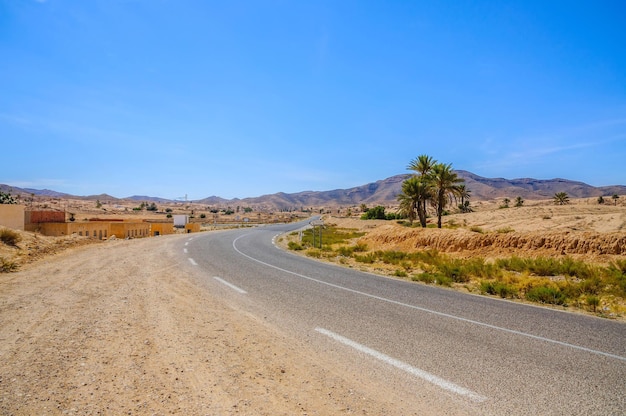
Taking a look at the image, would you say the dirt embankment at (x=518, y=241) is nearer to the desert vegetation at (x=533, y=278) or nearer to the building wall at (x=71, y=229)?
the desert vegetation at (x=533, y=278)

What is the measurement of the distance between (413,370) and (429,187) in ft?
108

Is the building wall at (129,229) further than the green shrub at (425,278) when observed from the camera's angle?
Yes

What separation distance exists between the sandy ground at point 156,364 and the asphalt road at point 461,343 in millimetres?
548

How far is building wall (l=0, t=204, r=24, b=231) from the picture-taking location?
23922mm

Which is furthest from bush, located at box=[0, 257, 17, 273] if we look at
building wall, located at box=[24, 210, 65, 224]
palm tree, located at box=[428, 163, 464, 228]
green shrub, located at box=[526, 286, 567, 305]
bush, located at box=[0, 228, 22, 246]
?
palm tree, located at box=[428, 163, 464, 228]

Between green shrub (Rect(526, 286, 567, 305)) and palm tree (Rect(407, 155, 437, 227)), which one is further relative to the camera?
palm tree (Rect(407, 155, 437, 227))

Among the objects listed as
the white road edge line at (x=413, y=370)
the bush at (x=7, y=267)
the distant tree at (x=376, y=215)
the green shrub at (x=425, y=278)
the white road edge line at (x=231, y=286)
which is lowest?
the green shrub at (x=425, y=278)

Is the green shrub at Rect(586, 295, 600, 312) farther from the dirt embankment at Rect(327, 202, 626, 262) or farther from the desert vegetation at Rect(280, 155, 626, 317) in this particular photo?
the dirt embankment at Rect(327, 202, 626, 262)

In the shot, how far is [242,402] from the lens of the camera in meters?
3.85

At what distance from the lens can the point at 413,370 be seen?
15.5 feet

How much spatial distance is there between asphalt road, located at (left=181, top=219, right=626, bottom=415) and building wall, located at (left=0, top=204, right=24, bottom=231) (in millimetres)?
22119

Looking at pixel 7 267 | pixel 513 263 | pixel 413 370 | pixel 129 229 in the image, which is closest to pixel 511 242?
pixel 513 263

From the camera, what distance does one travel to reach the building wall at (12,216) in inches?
942

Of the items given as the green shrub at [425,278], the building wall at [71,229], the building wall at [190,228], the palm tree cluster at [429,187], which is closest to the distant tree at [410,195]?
the palm tree cluster at [429,187]
